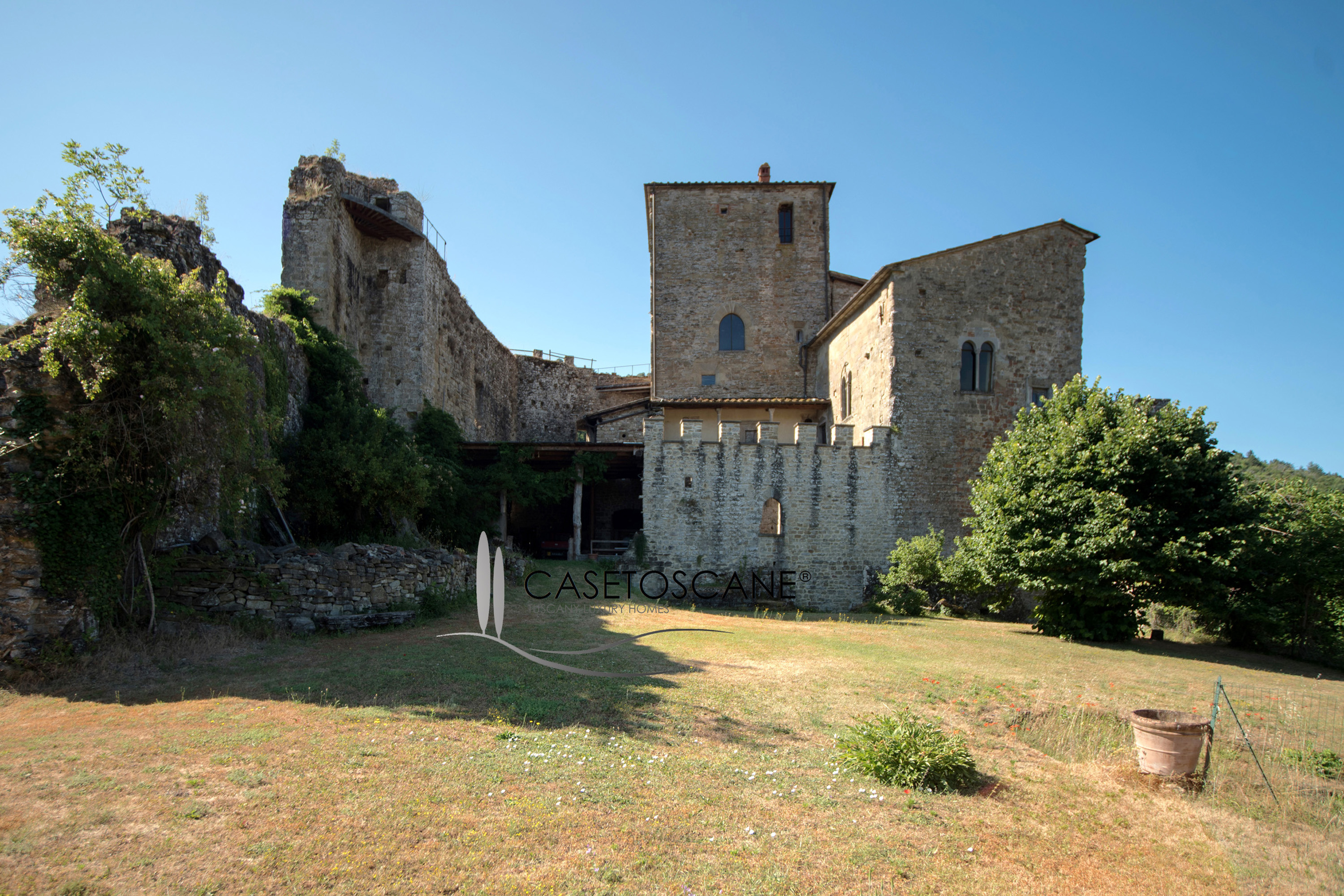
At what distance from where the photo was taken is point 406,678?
7.80m

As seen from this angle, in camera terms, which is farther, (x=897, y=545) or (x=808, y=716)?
(x=897, y=545)

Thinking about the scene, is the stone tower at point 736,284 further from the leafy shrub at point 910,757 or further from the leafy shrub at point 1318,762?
the leafy shrub at point 910,757

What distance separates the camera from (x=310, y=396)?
56.3ft

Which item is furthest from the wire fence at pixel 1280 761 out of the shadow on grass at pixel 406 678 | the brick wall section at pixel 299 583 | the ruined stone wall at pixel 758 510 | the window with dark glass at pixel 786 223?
the window with dark glass at pixel 786 223

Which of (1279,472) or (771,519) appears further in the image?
(1279,472)

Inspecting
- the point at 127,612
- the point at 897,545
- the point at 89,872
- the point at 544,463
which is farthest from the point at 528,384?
the point at 89,872

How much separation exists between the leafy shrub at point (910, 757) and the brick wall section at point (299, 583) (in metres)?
8.08

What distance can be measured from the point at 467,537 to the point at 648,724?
1388 centimetres

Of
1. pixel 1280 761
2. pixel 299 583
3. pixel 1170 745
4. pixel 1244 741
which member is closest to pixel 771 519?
pixel 299 583

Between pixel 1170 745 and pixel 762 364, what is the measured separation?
21374 millimetres

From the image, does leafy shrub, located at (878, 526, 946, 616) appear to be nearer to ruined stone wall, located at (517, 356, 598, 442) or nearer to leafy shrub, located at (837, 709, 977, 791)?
leafy shrub, located at (837, 709, 977, 791)

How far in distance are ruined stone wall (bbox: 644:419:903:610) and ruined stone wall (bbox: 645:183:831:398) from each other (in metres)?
8.47

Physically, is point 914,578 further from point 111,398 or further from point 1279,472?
point 1279,472

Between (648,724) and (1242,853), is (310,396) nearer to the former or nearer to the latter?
(648,724)
